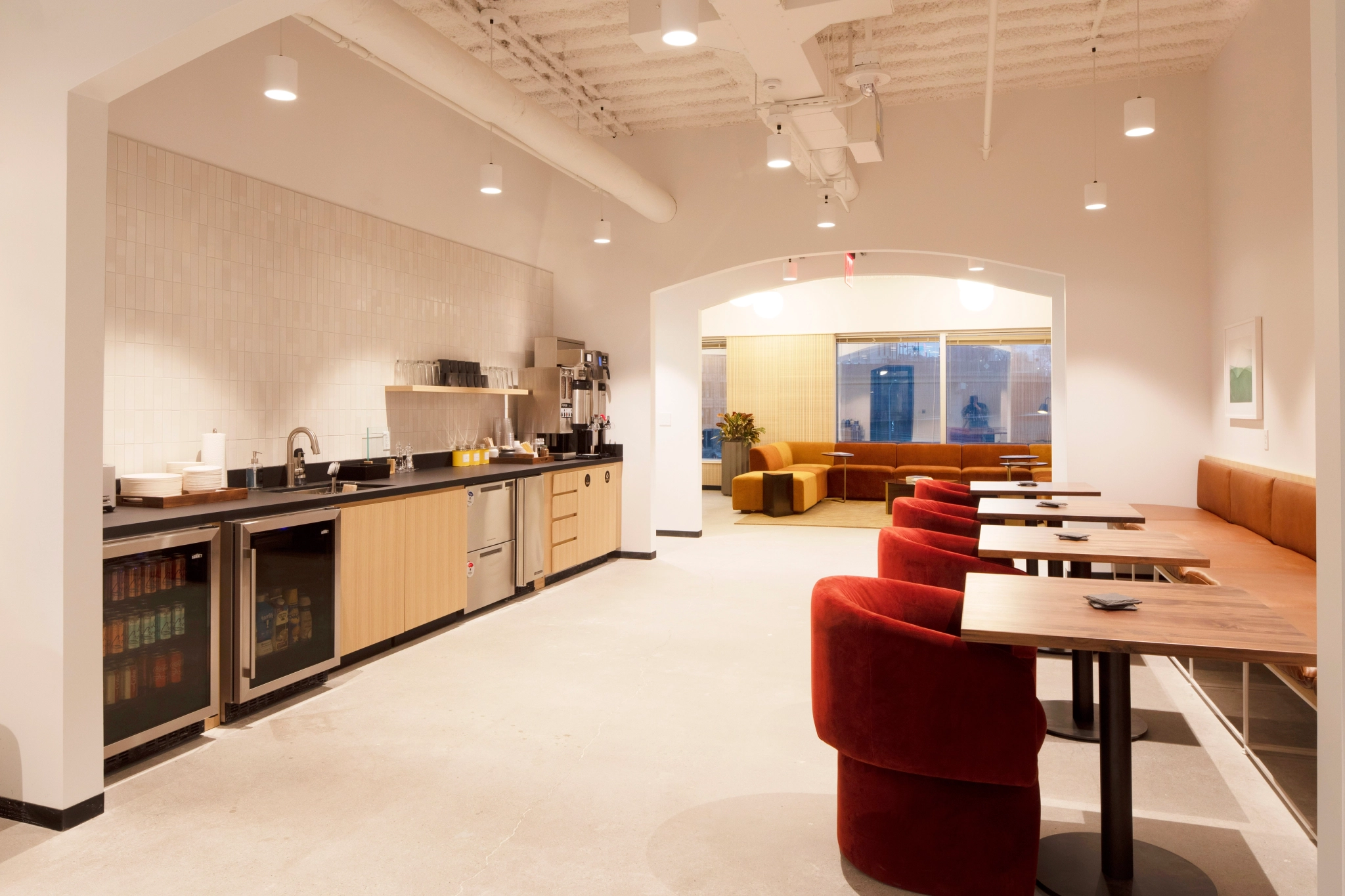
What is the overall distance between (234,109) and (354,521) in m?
2.34

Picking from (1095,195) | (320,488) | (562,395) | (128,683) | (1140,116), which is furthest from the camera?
(562,395)

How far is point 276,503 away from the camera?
3.93 meters

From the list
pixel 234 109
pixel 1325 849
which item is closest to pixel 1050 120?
pixel 234 109

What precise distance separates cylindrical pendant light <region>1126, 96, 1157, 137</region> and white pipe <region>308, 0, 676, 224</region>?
11.7 ft

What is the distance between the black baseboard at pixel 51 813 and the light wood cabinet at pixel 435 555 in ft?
6.84

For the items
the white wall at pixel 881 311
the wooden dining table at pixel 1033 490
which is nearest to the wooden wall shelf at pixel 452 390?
the wooden dining table at pixel 1033 490

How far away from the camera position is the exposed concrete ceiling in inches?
219

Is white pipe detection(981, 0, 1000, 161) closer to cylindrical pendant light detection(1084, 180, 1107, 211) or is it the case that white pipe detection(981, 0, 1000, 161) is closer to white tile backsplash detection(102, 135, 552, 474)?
cylindrical pendant light detection(1084, 180, 1107, 211)

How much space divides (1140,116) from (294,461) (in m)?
5.47

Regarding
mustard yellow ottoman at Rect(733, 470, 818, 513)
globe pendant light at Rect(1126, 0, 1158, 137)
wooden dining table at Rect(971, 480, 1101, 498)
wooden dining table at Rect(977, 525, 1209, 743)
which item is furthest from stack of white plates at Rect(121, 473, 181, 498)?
mustard yellow ottoman at Rect(733, 470, 818, 513)

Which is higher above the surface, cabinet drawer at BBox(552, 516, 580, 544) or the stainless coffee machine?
the stainless coffee machine

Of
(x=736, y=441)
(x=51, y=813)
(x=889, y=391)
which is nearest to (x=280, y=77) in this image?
(x=51, y=813)

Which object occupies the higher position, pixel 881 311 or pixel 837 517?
pixel 881 311

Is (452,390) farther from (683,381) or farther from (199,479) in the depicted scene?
(683,381)
